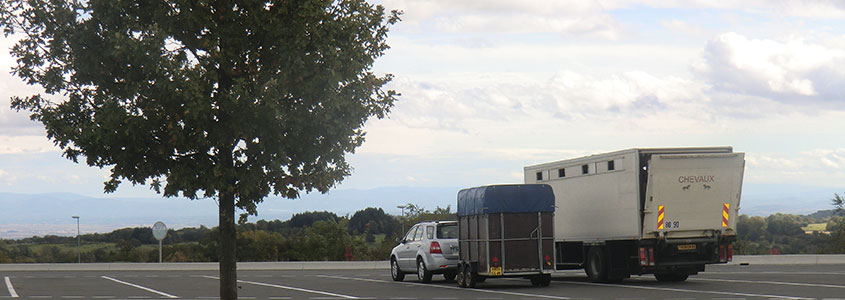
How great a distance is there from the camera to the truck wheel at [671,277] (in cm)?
2578

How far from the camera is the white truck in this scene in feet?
76.3

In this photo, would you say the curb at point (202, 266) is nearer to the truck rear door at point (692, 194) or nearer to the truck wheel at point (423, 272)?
the truck wheel at point (423, 272)

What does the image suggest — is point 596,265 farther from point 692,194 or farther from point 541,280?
point 692,194

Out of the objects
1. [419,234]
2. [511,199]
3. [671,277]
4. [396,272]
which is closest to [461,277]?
[511,199]

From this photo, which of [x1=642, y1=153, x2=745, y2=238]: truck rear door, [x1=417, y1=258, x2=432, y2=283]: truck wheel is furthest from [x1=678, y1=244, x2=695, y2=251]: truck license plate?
[x1=417, y1=258, x2=432, y2=283]: truck wheel

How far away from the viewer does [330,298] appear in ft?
70.8

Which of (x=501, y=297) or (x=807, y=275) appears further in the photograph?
(x=807, y=275)

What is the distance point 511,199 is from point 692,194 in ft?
13.8

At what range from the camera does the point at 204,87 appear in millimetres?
15039

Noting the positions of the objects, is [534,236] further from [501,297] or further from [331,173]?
[331,173]

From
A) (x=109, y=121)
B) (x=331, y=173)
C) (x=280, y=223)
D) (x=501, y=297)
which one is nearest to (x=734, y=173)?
(x=501, y=297)

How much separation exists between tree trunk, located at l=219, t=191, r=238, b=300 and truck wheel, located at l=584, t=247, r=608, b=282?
37.0ft

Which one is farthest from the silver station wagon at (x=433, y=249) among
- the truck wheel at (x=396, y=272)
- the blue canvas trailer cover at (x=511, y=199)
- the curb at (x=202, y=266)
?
the curb at (x=202, y=266)

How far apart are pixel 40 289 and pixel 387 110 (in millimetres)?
15018
